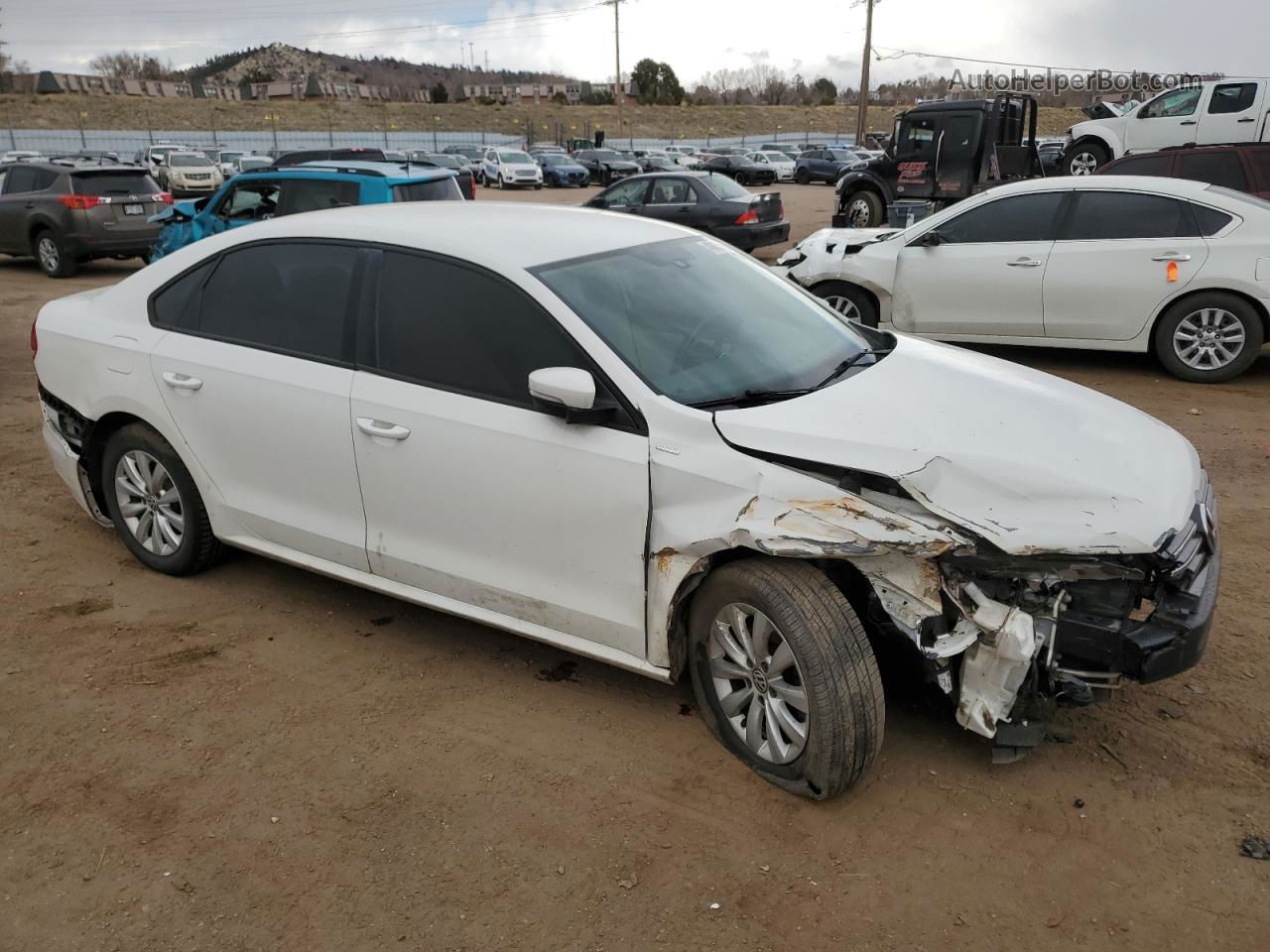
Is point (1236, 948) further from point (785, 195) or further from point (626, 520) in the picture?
point (785, 195)

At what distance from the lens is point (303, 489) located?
405cm

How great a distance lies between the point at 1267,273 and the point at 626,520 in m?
6.68

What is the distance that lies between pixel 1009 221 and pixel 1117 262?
97 centimetres

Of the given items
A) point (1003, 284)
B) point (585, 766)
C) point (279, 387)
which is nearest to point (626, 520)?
point (585, 766)

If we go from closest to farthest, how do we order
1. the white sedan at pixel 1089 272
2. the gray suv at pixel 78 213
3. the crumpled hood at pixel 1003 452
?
the crumpled hood at pixel 1003 452 → the white sedan at pixel 1089 272 → the gray suv at pixel 78 213

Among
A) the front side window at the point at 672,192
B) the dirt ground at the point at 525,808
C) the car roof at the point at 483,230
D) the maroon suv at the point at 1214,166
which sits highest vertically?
the car roof at the point at 483,230

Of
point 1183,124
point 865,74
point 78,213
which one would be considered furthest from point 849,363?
point 865,74

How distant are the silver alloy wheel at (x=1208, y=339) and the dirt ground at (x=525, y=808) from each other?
14.8 feet

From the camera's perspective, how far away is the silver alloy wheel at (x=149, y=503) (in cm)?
460

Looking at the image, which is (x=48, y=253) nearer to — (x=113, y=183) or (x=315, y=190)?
(x=113, y=183)

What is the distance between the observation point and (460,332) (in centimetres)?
366

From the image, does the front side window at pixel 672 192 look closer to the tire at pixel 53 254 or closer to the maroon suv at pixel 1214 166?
the maroon suv at pixel 1214 166

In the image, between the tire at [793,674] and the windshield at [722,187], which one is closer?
the tire at [793,674]

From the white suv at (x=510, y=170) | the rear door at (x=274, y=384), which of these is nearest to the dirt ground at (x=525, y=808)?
the rear door at (x=274, y=384)
